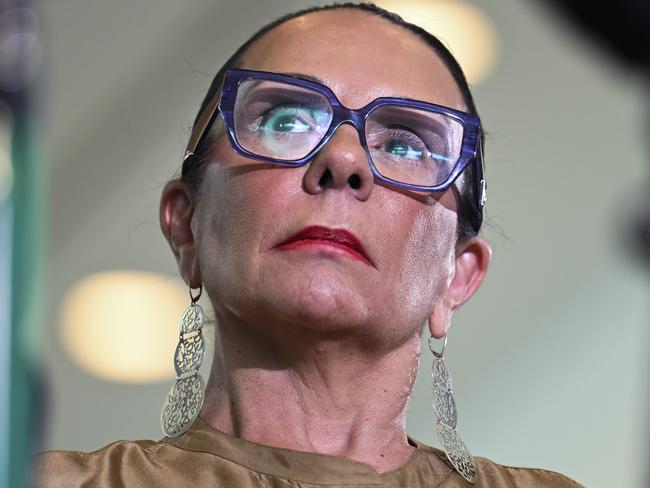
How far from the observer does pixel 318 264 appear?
1704 mm

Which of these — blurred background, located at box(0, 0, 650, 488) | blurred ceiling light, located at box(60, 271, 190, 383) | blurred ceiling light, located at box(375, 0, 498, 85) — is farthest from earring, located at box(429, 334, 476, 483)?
blurred ceiling light, located at box(375, 0, 498, 85)

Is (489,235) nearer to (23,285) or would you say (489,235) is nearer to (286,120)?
(286,120)

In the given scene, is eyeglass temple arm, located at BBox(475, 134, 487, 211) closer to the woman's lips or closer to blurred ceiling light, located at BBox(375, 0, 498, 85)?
the woman's lips

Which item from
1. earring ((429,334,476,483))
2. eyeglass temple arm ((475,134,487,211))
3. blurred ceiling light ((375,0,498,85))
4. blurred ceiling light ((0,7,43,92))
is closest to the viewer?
blurred ceiling light ((0,7,43,92))

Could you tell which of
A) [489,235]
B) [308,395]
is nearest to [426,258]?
[308,395]

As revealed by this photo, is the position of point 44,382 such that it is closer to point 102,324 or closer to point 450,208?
point 450,208

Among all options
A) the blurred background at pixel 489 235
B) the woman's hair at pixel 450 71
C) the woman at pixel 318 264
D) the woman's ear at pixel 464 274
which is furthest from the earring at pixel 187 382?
the blurred background at pixel 489 235

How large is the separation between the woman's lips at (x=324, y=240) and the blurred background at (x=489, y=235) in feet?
7.18

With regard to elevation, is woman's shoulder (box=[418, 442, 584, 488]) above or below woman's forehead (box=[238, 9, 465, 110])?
below

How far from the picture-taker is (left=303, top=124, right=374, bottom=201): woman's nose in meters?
1.73

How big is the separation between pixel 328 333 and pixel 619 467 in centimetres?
257

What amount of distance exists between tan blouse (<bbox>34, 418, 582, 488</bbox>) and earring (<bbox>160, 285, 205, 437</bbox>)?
5 cm

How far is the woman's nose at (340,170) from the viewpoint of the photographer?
1.73 meters

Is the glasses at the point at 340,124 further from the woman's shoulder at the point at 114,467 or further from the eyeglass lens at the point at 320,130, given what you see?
the woman's shoulder at the point at 114,467
